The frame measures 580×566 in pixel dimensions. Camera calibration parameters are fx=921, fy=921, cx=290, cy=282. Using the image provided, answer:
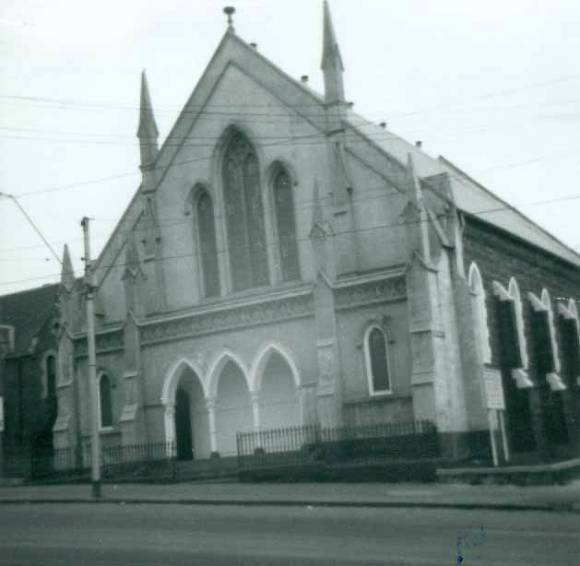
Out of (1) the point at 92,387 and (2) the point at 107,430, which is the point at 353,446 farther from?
(2) the point at 107,430

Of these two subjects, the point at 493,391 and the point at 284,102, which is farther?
the point at 284,102

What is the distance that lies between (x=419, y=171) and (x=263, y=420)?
11.2 metres

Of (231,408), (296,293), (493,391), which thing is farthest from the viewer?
(231,408)

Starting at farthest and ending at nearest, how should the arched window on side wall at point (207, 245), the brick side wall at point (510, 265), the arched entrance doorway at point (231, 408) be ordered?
the arched window on side wall at point (207, 245) < the arched entrance doorway at point (231, 408) < the brick side wall at point (510, 265)

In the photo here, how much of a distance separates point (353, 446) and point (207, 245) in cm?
997

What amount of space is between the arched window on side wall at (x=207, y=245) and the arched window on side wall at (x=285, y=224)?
2771 millimetres

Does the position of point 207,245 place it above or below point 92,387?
above

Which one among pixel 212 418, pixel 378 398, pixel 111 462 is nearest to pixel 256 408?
pixel 212 418

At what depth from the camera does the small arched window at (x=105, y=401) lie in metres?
35.0

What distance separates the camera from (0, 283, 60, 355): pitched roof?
4688 cm

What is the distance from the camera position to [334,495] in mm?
21922

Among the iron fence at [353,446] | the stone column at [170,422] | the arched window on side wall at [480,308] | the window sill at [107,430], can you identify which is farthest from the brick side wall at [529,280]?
the window sill at [107,430]

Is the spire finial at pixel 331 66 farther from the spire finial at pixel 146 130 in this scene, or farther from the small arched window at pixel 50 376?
the small arched window at pixel 50 376

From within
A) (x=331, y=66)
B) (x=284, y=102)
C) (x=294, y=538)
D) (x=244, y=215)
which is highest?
(x=331, y=66)
